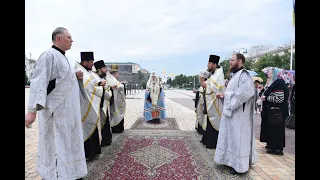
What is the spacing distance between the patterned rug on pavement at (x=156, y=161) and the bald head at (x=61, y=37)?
2038 mm

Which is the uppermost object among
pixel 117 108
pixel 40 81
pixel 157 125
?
pixel 40 81

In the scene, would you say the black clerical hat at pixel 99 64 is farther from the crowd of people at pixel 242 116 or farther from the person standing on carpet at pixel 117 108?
the crowd of people at pixel 242 116

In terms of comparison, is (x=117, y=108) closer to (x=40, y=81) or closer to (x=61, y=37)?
(x=61, y=37)

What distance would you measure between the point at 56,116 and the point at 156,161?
7.31 feet

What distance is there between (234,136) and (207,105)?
168cm

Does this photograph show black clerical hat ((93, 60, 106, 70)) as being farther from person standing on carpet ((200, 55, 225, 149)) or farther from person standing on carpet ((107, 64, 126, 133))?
person standing on carpet ((200, 55, 225, 149))

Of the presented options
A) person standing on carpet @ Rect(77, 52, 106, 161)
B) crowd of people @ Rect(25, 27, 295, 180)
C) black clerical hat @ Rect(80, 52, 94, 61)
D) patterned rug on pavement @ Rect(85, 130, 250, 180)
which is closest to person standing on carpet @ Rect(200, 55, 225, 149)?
crowd of people @ Rect(25, 27, 295, 180)

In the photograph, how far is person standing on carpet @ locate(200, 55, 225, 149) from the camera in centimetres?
530

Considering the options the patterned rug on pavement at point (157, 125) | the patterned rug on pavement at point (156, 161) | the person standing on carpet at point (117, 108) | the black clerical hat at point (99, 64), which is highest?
the black clerical hat at point (99, 64)

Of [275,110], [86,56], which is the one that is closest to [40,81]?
[86,56]

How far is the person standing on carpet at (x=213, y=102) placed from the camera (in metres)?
5.30

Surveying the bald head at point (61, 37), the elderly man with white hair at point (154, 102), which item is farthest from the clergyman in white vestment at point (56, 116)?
the elderly man with white hair at point (154, 102)

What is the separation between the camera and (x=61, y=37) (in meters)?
3.12
